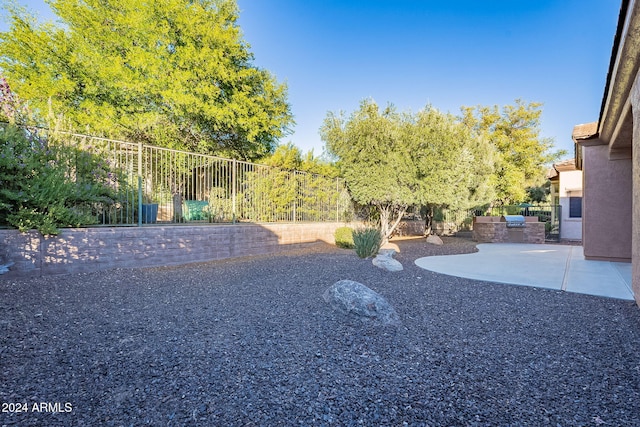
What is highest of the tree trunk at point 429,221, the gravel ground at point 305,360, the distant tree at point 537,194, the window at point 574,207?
the distant tree at point 537,194

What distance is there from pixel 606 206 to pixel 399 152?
5.53 m

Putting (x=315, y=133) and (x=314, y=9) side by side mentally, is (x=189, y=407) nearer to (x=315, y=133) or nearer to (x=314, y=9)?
(x=315, y=133)

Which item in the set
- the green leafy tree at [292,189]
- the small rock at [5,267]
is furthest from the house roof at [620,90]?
the small rock at [5,267]

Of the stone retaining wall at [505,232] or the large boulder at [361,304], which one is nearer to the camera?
the large boulder at [361,304]

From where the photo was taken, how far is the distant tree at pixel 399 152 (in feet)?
34.1

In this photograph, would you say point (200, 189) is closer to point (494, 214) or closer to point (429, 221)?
point (429, 221)

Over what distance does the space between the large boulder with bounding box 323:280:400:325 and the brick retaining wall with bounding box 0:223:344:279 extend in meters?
4.68

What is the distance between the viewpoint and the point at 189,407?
193 cm

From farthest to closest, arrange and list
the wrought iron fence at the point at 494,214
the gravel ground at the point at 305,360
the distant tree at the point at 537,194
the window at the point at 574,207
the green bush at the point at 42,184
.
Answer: the distant tree at the point at 537,194 → the wrought iron fence at the point at 494,214 → the window at the point at 574,207 → the green bush at the point at 42,184 → the gravel ground at the point at 305,360

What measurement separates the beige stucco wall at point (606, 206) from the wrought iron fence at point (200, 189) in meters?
7.30

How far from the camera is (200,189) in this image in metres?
8.89

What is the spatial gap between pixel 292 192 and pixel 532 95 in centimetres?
2250

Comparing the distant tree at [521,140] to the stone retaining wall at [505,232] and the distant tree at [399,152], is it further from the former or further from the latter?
the distant tree at [399,152]

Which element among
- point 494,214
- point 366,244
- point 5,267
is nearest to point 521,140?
point 494,214
